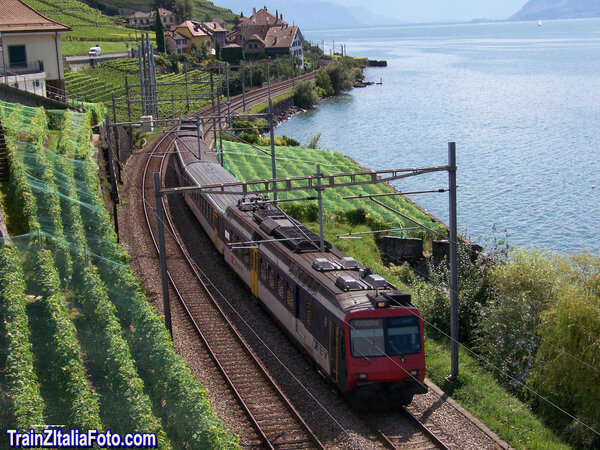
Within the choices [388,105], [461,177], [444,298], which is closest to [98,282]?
[444,298]

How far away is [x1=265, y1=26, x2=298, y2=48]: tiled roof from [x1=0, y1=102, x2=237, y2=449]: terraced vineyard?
104155 millimetres

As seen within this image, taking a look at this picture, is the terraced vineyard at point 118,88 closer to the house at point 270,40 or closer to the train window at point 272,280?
the house at point 270,40

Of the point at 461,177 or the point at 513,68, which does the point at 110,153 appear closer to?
the point at 461,177

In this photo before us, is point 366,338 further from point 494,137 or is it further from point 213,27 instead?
point 213,27

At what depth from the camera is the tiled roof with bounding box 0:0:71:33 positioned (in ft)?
138

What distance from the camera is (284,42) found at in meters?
124

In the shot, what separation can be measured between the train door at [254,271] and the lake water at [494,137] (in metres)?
14.3

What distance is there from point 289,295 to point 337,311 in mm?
3262

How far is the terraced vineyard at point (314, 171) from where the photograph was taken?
1396 inches

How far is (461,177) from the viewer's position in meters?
57.4

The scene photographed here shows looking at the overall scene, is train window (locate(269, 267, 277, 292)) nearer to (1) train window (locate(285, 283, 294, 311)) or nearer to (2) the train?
(2) the train

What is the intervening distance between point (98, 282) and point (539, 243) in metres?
28.3

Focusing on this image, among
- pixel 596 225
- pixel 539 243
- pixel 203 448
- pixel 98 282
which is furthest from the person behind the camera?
pixel 596 225

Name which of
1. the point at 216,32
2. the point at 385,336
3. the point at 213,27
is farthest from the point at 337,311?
the point at 213,27
